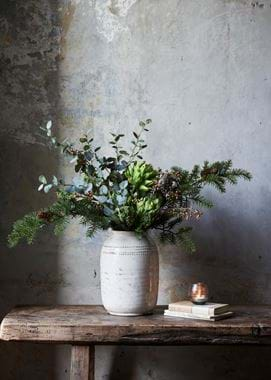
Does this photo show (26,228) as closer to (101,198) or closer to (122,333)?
(101,198)

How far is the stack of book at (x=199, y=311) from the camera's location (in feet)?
7.20

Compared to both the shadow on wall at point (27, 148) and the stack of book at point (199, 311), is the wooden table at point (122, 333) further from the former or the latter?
the shadow on wall at point (27, 148)

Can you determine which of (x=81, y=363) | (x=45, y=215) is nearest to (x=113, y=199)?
(x=45, y=215)

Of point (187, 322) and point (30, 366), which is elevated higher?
point (187, 322)

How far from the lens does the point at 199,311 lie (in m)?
2.21

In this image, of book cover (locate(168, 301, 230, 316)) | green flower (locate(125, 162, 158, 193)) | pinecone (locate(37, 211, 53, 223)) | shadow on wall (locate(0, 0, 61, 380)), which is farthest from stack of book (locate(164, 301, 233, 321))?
shadow on wall (locate(0, 0, 61, 380))

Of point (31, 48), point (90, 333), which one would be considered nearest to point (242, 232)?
point (90, 333)

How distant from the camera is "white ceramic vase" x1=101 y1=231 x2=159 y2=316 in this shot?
7.32 feet

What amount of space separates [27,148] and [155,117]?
0.59m

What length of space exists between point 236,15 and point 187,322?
1454 millimetres

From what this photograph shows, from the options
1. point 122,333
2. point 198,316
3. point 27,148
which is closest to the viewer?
point 122,333

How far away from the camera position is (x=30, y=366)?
269 cm

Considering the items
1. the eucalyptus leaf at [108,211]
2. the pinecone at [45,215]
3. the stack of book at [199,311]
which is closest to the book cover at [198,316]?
the stack of book at [199,311]

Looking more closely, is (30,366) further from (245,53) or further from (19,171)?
(245,53)
